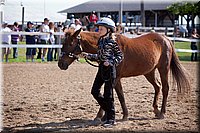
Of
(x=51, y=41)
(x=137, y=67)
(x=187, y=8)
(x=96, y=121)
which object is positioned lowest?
(x=96, y=121)

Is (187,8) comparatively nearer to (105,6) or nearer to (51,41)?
(105,6)

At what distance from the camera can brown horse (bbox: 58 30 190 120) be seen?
6.30 m

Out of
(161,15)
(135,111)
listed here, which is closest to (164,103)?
(135,111)

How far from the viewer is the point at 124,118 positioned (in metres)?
6.55

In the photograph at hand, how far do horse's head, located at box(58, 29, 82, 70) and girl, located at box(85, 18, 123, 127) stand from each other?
24 cm

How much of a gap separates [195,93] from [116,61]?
4.05m

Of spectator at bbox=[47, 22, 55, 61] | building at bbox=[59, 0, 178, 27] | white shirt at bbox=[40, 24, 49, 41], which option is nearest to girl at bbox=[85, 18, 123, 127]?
spectator at bbox=[47, 22, 55, 61]

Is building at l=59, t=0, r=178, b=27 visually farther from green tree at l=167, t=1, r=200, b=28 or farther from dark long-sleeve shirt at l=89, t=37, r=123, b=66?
dark long-sleeve shirt at l=89, t=37, r=123, b=66

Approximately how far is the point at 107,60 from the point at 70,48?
67cm

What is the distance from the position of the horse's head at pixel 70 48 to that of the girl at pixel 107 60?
0.24 m

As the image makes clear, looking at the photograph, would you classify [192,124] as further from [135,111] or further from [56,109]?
[56,109]

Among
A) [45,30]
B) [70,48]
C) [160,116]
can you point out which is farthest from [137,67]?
[45,30]

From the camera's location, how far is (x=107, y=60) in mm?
5941

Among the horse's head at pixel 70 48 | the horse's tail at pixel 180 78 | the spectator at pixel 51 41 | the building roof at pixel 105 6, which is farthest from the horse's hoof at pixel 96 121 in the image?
the building roof at pixel 105 6
